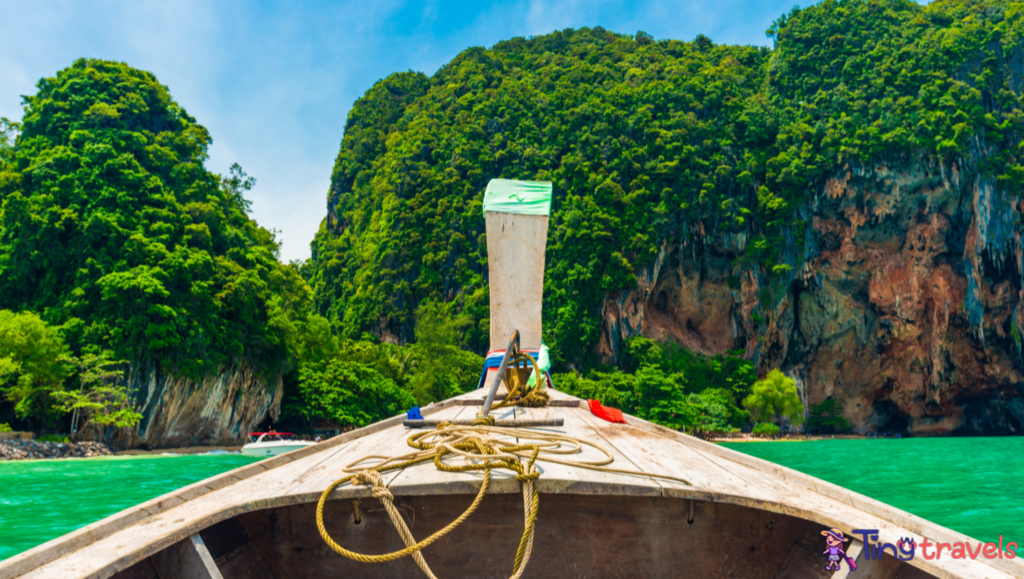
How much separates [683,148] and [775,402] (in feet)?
55.8

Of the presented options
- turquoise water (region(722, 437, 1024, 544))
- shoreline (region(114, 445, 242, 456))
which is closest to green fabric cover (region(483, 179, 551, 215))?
turquoise water (region(722, 437, 1024, 544))

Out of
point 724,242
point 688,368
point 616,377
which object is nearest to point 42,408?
point 616,377

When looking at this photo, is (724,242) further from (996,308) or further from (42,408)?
(42,408)

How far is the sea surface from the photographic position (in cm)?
581

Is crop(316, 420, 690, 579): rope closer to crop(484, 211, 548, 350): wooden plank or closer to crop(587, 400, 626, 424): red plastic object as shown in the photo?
crop(587, 400, 626, 424): red plastic object

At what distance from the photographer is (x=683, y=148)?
3831cm

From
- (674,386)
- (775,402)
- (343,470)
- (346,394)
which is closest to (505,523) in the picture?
(343,470)

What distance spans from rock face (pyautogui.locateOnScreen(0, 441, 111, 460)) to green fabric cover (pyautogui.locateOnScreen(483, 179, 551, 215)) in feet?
51.4

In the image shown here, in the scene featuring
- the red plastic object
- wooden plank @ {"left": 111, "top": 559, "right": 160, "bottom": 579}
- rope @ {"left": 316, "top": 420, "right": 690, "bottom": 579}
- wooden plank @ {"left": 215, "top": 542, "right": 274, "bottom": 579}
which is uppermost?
rope @ {"left": 316, "top": 420, "right": 690, "bottom": 579}

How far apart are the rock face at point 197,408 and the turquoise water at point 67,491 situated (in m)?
5.30

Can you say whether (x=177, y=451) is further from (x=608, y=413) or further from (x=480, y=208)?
(x=480, y=208)

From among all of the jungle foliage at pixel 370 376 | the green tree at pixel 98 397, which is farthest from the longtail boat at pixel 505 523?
the jungle foliage at pixel 370 376

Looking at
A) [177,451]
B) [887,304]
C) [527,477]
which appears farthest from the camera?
[887,304]

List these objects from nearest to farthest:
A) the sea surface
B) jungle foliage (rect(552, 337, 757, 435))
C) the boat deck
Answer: the boat deck
the sea surface
jungle foliage (rect(552, 337, 757, 435))
